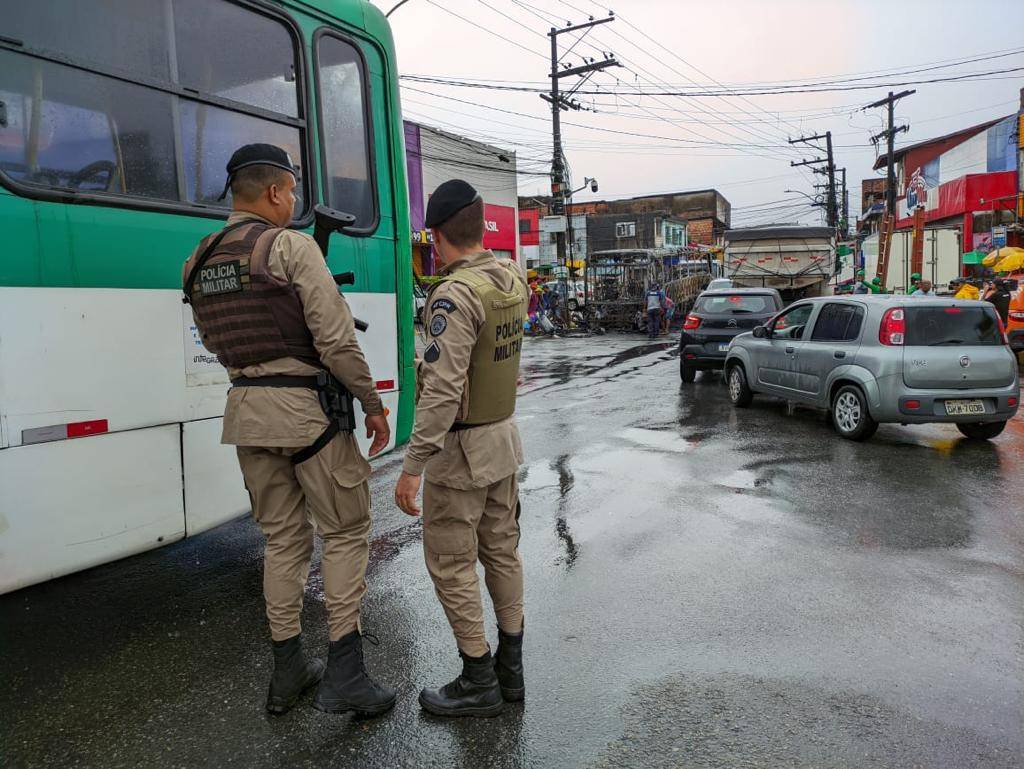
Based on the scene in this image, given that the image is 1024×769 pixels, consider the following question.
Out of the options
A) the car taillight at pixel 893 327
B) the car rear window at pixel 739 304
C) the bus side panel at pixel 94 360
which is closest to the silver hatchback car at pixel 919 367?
the car taillight at pixel 893 327

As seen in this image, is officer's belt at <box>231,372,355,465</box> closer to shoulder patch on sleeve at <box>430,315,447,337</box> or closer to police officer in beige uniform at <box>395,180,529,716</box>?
police officer in beige uniform at <box>395,180,529,716</box>

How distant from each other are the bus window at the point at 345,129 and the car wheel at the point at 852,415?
578 cm

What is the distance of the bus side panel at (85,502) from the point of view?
9.87ft

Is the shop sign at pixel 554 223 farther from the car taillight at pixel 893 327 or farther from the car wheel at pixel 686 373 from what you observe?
the car taillight at pixel 893 327

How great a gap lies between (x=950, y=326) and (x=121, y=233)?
7623mm

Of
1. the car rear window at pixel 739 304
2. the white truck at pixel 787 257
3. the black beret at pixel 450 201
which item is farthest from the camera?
the white truck at pixel 787 257

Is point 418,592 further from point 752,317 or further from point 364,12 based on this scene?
point 752,317

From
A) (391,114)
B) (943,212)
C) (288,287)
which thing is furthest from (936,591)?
(943,212)

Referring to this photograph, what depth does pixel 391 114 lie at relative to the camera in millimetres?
4836

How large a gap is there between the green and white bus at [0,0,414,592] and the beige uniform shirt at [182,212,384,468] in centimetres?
82

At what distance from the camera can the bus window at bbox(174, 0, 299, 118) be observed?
360 centimetres

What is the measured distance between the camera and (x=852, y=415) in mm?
8172

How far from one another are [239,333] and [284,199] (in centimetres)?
59

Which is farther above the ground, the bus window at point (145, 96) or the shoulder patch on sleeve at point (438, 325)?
the bus window at point (145, 96)
